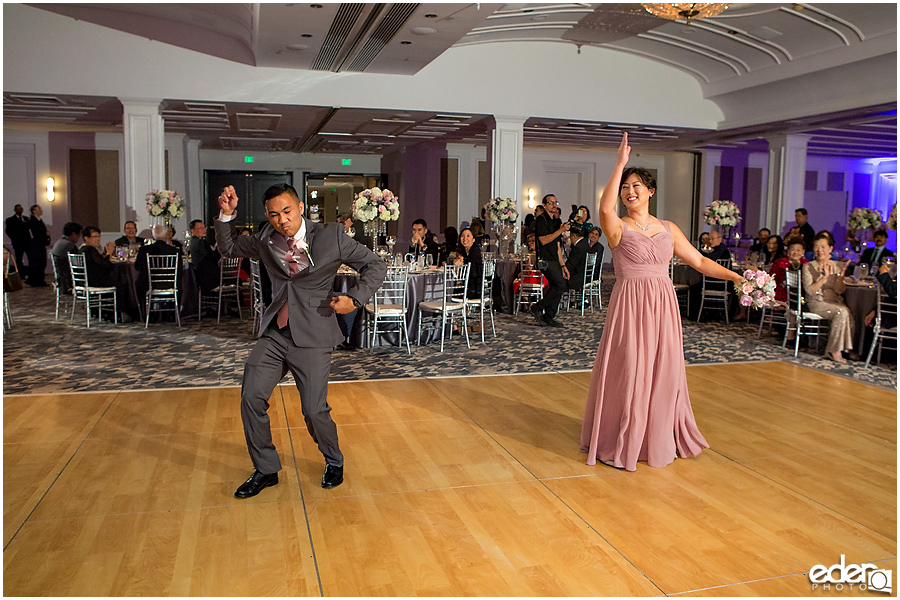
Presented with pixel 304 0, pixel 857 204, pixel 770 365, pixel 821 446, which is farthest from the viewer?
pixel 857 204

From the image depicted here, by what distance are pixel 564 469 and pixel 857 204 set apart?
2178cm

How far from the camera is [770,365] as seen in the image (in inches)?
276

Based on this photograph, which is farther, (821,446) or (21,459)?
(821,446)

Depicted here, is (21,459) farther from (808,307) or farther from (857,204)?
(857,204)

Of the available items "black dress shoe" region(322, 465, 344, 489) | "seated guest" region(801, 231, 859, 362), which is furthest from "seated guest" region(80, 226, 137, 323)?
"seated guest" region(801, 231, 859, 362)

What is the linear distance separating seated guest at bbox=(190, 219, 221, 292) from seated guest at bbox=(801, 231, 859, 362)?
773 cm

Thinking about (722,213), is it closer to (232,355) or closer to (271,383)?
(232,355)

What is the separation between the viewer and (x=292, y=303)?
11.4 ft

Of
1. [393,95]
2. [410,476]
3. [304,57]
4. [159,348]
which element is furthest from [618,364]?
[393,95]

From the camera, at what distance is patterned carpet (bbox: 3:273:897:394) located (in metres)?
6.39

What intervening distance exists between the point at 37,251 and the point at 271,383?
1345 centimetres

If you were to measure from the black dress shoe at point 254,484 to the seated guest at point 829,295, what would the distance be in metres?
6.26

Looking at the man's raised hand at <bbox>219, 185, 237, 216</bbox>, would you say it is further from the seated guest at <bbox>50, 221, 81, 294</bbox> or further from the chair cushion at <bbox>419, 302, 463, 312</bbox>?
the seated guest at <bbox>50, 221, 81, 294</bbox>

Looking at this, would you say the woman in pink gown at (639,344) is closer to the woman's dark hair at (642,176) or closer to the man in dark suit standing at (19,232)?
the woman's dark hair at (642,176)
